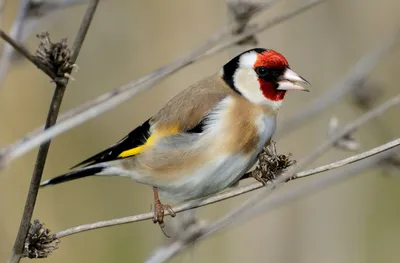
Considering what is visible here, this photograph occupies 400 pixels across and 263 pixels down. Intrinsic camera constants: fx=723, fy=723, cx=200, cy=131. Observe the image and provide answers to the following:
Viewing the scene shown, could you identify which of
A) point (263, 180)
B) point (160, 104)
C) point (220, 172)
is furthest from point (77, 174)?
point (160, 104)

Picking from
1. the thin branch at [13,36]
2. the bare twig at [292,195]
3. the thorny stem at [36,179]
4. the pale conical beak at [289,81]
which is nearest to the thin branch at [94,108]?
the thorny stem at [36,179]

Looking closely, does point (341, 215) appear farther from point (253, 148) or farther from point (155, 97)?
point (253, 148)

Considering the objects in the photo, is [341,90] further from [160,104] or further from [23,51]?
[160,104]

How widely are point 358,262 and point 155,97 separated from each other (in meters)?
1.97

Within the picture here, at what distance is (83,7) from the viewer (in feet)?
18.4

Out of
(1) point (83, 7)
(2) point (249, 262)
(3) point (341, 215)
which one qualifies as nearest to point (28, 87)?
(1) point (83, 7)

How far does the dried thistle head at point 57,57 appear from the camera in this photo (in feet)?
5.79

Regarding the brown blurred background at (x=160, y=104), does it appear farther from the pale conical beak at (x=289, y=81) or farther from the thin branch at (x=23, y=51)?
the thin branch at (x=23, y=51)

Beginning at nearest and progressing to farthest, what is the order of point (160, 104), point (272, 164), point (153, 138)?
1. point (272, 164)
2. point (153, 138)
3. point (160, 104)

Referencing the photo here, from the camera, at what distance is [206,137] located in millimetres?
2799

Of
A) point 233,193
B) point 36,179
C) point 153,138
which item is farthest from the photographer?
point 153,138

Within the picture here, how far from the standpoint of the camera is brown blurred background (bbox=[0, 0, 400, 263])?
16.3ft

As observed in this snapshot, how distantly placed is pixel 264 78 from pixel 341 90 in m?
0.36

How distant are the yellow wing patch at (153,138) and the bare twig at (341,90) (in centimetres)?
42
